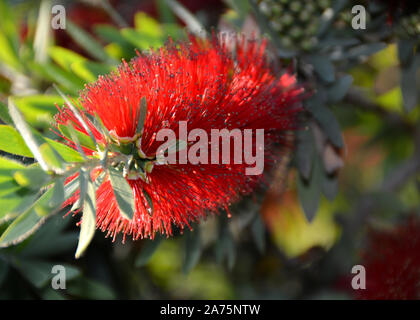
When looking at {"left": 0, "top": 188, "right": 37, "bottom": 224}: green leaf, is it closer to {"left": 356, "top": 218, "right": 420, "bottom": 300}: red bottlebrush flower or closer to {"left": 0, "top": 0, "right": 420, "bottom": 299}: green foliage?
{"left": 0, "top": 0, "right": 420, "bottom": 299}: green foliage

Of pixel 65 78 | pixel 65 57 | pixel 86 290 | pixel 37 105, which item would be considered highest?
pixel 65 57

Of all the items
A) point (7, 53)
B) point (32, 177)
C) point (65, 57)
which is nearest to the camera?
point (32, 177)

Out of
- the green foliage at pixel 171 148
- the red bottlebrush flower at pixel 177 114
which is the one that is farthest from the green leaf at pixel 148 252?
the red bottlebrush flower at pixel 177 114

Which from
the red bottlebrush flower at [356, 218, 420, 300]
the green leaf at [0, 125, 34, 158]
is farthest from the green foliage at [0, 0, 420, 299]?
the red bottlebrush flower at [356, 218, 420, 300]

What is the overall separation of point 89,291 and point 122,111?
0.86 metres

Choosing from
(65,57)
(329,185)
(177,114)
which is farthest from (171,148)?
(65,57)

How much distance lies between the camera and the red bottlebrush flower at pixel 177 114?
2.90ft

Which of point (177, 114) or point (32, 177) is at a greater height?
point (177, 114)

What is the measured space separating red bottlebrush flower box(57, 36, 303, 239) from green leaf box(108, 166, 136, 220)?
0.05 m

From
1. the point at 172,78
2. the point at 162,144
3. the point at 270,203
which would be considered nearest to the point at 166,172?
the point at 162,144

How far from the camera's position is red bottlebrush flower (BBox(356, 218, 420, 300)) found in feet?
4.44

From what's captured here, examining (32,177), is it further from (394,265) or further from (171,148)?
(394,265)

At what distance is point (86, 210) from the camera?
0.79 m

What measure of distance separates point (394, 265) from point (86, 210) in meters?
1.14
